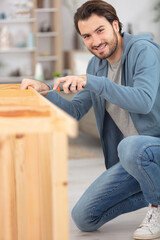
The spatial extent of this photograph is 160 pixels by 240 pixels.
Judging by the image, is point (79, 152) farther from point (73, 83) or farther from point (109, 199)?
point (73, 83)

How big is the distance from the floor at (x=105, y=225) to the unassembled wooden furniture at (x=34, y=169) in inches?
33.3

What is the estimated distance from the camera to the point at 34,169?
1182mm

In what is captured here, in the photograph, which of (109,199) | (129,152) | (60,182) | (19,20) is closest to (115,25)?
(129,152)

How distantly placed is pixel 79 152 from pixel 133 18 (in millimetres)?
4008

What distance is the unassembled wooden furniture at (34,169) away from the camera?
1.01 metres

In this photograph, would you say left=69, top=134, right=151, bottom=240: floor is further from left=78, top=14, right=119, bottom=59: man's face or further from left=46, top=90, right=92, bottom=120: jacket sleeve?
left=78, top=14, right=119, bottom=59: man's face

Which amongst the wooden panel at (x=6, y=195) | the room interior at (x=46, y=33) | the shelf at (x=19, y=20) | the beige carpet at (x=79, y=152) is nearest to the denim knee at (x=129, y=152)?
the wooden panel at (x=6, y=195)

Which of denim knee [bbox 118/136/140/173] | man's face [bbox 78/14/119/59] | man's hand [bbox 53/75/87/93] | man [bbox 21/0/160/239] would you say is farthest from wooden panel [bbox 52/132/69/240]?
man's face [bbox 78/14/119/59]

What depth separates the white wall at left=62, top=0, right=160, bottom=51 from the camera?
24.7 ft

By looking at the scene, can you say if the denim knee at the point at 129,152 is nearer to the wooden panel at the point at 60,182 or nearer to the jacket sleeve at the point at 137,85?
the jacket sleeve at the point at 137,85

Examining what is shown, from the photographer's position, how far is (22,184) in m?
1.32

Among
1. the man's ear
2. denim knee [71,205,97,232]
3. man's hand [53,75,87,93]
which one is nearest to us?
man's hand [53,75,87,93]

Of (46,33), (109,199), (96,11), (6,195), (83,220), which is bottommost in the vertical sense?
(46,33)

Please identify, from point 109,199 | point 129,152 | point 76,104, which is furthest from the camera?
point 76,104
